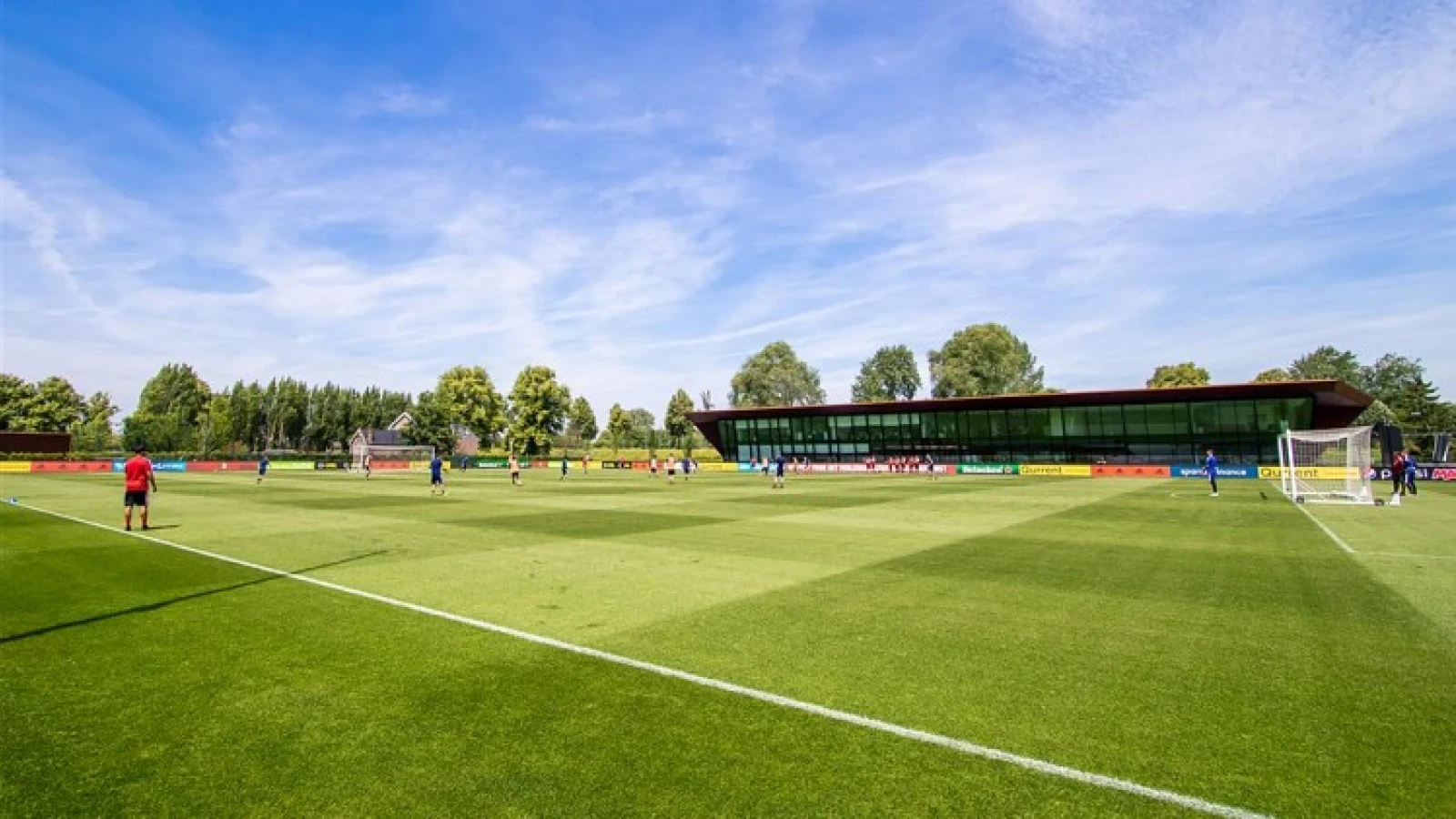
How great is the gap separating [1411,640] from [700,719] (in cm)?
801

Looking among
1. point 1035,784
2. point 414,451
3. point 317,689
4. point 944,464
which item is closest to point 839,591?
point 1035,784

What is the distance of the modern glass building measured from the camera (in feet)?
190

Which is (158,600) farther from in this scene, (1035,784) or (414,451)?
(414,451)

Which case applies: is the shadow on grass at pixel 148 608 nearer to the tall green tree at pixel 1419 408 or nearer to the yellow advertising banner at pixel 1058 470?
the yellow advertising banner at pixel 1058 470

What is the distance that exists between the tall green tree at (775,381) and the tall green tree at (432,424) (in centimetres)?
4815

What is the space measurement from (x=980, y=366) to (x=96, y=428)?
141 m

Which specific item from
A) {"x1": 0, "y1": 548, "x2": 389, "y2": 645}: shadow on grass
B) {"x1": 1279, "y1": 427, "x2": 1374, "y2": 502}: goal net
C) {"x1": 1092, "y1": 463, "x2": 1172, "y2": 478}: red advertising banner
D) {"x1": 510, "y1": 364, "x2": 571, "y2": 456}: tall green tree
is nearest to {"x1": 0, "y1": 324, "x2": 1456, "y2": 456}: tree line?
{"x1": 510, "y1": 364, "x2": 571, "y2": 456}: tall green tree

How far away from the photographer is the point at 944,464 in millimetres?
68938

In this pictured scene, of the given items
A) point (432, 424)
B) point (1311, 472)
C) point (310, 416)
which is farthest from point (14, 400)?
point (1311, 472)

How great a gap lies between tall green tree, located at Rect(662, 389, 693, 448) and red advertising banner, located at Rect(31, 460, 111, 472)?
78.4 m

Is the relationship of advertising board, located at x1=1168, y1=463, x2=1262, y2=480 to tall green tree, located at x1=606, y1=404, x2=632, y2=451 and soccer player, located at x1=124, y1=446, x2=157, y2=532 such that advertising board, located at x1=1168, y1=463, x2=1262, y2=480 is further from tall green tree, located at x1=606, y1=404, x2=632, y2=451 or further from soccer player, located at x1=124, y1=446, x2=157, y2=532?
tall green tree, located at x1=606, y1=404, x2=632, y2=451

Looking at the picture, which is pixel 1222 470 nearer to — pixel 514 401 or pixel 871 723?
pixel 871 723

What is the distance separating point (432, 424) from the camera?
4227 inches

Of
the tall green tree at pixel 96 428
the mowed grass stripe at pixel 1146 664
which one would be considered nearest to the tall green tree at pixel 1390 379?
the mowed grass stripe at pixel 1146 664
